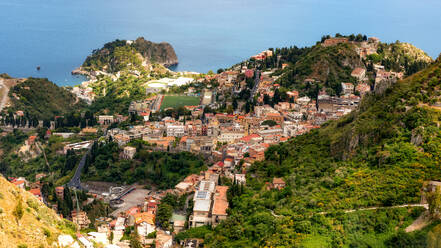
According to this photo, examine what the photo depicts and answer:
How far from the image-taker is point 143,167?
32.8 metres

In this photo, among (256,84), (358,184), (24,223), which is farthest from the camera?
(256,84)

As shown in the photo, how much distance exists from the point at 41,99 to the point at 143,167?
31.4m

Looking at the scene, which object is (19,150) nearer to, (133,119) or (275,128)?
(133,119)

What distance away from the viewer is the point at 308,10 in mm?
137750

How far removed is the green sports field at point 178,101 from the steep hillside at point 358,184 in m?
24.8

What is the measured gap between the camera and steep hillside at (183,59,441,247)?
16.5 m

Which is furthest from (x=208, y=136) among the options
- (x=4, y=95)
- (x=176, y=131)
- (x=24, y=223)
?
(x=4, y=95)

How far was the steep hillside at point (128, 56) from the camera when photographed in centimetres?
7694

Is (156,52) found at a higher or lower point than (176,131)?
higher

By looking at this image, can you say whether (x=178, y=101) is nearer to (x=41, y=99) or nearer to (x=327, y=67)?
(x=327, y=67)

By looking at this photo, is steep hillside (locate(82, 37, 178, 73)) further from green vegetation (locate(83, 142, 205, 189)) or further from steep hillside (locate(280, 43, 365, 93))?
green vegetation (locate(83, 142, 205, 189))

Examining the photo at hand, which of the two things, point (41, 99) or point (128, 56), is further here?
point (128, 56)

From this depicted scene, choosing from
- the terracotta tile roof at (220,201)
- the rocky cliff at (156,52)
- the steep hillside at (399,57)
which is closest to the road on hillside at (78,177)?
the terracotta tile roof at (220,201)

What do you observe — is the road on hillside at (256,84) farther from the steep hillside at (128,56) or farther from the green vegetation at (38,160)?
the steep hillside at (128,56)
